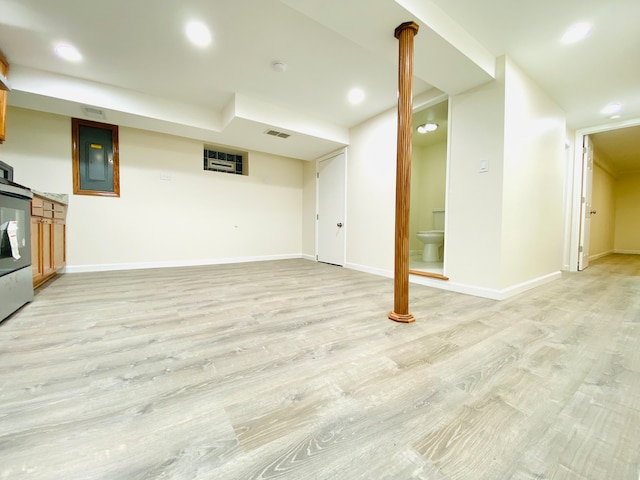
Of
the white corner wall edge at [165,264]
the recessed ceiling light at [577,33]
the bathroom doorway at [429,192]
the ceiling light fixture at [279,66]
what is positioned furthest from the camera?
the bathroom doorway at [429,192]

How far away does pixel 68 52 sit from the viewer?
8.03 ft

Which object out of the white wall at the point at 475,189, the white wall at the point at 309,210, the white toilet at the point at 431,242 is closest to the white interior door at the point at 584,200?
the white toilet at the point at 431,242

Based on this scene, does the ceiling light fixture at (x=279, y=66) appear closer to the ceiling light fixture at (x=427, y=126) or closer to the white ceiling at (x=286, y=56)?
the white ceiling at (x=286, y=56)

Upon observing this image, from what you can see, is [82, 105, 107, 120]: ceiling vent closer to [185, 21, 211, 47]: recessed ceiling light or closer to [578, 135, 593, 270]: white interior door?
[185, 21, 211, 47]: recessed ceiling light

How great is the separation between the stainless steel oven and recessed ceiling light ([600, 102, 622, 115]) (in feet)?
21.1

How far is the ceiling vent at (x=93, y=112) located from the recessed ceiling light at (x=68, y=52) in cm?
56

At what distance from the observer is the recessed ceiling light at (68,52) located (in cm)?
237

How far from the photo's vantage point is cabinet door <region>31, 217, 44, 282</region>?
2416mm

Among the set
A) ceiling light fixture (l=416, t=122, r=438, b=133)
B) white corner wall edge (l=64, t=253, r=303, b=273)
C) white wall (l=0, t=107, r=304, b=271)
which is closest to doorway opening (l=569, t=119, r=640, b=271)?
ceiling light fixture (l=416, t=122, r=438, b=133)

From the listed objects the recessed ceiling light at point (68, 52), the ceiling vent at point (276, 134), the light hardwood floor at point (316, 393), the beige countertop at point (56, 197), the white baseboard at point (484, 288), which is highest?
the recessed ceiling light at point (68, 52)

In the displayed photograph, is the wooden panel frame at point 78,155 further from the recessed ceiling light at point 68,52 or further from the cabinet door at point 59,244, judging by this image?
the recessed ceiling light at point 68,52

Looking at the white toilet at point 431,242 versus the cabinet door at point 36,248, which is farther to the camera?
the white toilet at point 431,242

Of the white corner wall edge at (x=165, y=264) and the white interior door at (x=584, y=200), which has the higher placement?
the white interior door at (x=584, y=200)

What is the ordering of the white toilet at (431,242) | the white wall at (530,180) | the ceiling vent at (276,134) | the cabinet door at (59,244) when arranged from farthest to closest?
the white toilet at (431,242) → the ceiling vent at (276,134) → the cabinet door at (59,244) → the white wall at (530,180)
